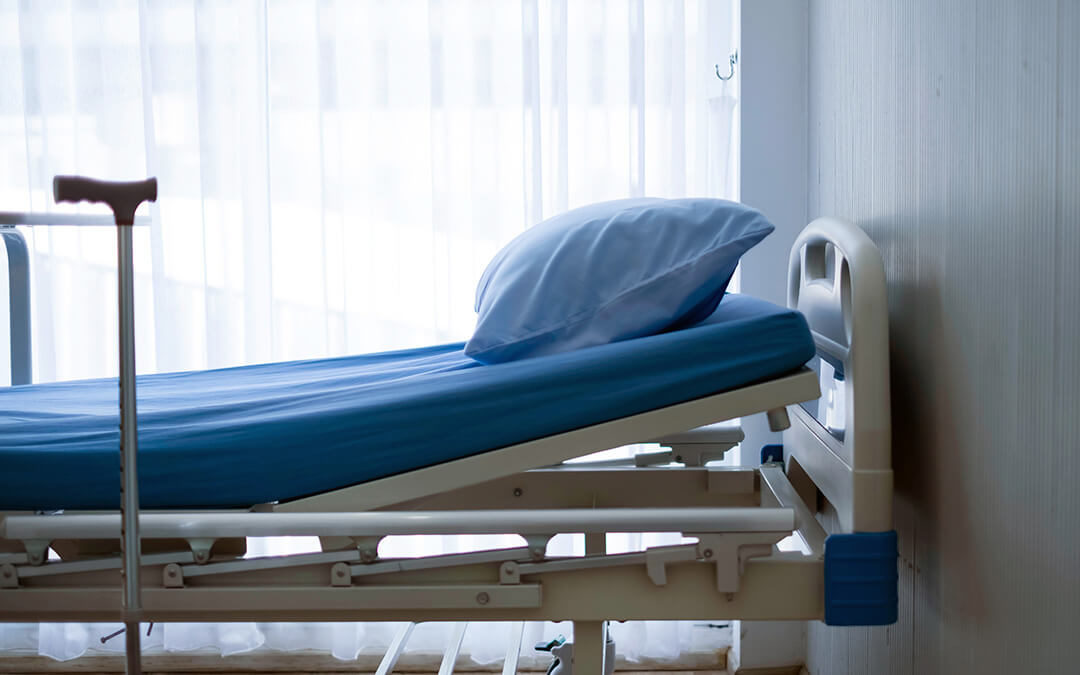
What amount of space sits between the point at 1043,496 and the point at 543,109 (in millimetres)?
1618

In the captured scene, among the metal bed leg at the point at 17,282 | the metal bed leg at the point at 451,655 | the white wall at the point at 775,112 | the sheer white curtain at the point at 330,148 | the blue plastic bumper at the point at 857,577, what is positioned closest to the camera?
the blue plastic bumper at the point at 857,577

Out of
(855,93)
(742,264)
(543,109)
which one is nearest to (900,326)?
(855,93)

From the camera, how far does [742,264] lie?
222 centimetres

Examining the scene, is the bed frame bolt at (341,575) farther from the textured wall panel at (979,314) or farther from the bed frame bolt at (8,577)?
the textured wall panel at (979,314)

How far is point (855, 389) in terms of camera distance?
1.15 meters

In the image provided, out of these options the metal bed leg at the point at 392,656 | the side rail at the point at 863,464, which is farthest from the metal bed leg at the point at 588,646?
the metal bed leg at the point at 392,656

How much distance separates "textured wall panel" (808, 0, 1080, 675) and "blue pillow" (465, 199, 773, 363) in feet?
0.84

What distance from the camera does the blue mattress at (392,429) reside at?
115 cm

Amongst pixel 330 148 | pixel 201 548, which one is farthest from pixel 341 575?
pixel 330 148

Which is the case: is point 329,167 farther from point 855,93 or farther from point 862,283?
point 862,283

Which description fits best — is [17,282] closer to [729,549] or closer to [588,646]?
[588,646]

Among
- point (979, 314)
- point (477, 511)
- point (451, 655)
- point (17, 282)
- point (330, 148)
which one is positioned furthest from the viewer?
point (330, 148)

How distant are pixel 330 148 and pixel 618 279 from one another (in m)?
1.28

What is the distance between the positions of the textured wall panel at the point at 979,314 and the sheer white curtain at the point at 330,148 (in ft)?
2.57
